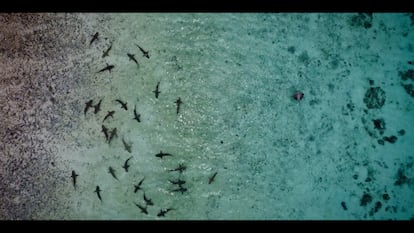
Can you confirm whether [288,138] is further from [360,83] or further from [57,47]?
[57,47]

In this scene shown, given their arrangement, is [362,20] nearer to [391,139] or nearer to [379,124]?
[379,124]

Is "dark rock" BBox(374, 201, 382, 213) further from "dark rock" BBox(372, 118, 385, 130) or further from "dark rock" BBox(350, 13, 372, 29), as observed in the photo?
"dark rock" BBox(350, 13, 372, 29)

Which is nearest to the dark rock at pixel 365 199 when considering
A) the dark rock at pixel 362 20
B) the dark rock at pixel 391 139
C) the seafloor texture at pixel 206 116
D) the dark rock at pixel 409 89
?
the seafloor texture at pixel 206 116

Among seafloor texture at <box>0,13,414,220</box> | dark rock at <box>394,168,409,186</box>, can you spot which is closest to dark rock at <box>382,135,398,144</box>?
seafloor texture at <box>0,13,414,220</box>

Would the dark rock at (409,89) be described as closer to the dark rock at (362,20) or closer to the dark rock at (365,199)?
the dark rock at (362,20)
